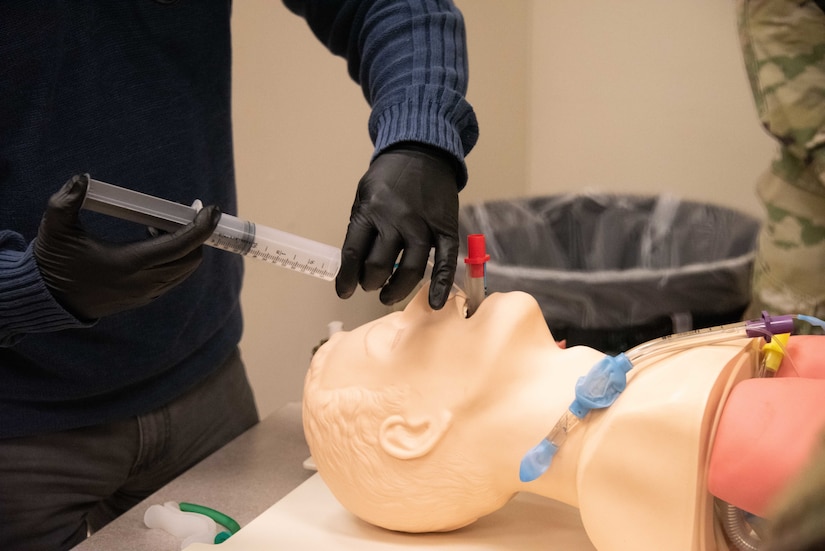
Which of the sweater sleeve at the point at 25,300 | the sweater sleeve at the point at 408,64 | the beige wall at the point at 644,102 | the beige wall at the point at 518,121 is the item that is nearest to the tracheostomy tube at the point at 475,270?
the sweater sleeve at the point at 408,64

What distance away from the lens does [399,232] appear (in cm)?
99

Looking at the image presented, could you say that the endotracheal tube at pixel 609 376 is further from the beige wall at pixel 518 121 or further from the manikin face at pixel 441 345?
the beige wall at pixel 518 121

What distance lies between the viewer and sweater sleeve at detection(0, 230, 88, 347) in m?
0.94

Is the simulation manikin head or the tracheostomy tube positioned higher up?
the tracheostomy tube

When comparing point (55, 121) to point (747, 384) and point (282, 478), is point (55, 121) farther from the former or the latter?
point (747, 384)

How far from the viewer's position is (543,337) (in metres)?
1.03

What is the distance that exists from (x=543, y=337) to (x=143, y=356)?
0.68 metres

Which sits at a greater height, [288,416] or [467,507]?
[467,507]

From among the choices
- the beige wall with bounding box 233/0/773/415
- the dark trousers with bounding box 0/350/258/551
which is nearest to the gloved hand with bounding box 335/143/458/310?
the dark trousers with bounding box 0/350/258/551

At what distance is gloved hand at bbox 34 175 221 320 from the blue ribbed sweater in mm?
35

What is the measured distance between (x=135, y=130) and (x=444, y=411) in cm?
67

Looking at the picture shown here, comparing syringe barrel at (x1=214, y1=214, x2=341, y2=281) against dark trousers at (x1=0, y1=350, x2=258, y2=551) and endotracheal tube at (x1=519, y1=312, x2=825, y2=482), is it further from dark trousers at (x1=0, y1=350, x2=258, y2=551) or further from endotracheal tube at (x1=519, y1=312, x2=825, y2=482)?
dark trousers at (x1=0, y1=350, x2=258, y2=551)

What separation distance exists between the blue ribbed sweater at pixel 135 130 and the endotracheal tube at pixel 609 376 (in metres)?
0.40

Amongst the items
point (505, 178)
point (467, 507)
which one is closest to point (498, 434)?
point (467, 507)
